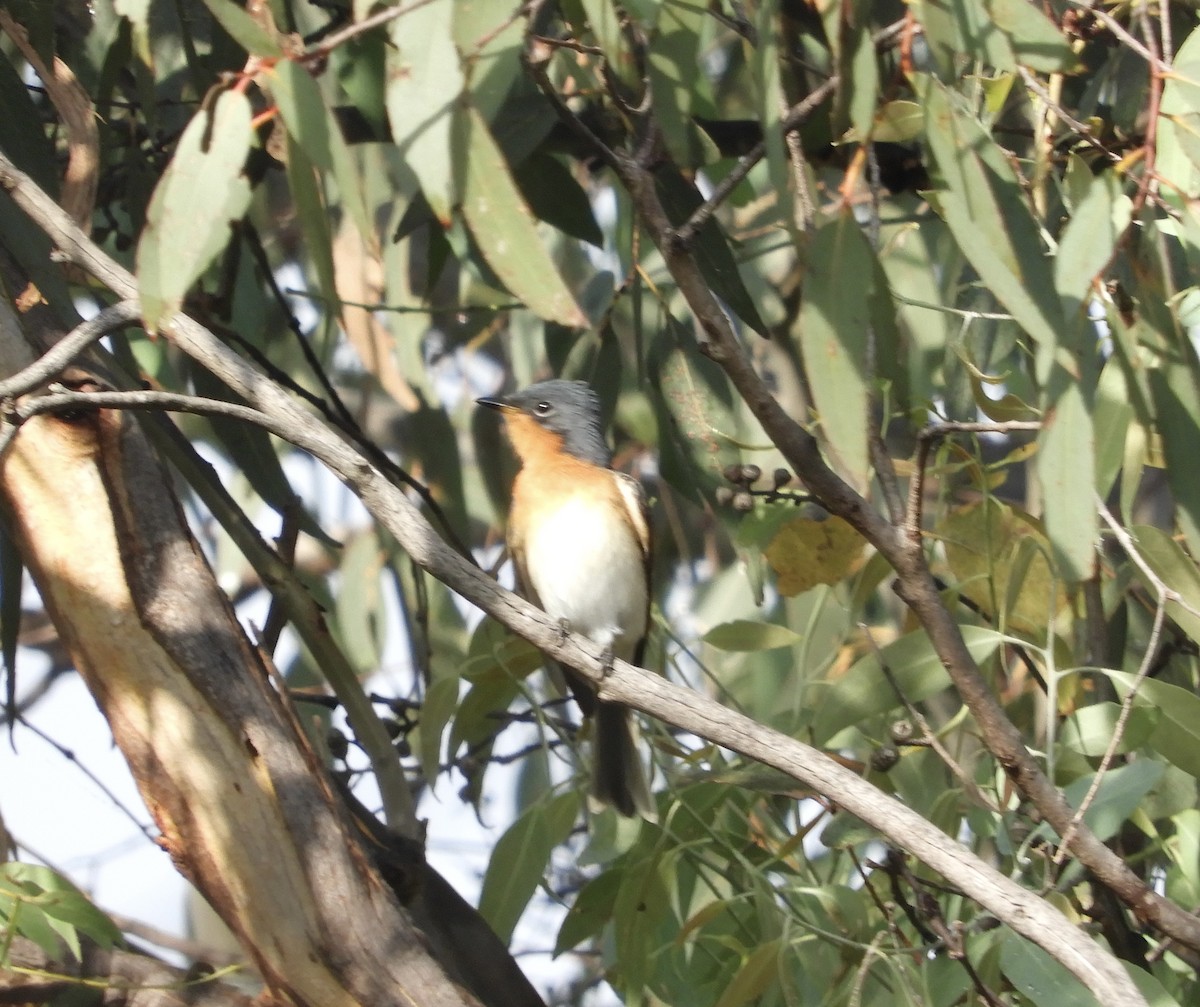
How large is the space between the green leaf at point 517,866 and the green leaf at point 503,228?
1369 millimetres

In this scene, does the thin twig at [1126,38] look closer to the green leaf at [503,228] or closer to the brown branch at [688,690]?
the brown branch at [688,690]

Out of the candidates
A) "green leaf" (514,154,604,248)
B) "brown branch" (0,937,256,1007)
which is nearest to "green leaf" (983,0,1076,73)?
"green leaf" (514,154,604,248)

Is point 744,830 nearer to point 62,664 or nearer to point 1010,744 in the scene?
point 1010,744

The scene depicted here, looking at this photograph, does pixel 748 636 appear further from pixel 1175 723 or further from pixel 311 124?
A: pixel 311 124

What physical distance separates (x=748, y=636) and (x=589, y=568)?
99 centimetres

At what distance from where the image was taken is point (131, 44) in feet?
9.10

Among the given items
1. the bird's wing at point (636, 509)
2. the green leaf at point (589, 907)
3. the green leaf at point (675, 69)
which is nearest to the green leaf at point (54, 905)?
the green leaf at point (589, 907)

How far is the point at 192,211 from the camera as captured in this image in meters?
1.46

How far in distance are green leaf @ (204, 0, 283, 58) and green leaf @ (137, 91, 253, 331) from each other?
0.07m

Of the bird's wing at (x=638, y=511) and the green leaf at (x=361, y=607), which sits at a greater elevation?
the bird's wing at (x=638, y=511)

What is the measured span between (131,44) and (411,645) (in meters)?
1.73

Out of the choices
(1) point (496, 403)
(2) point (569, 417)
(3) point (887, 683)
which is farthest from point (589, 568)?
(3) point (887, 683)

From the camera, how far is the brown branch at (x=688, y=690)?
1.74m

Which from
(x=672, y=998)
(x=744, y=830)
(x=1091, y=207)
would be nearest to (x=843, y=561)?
(x=744, y=830)
